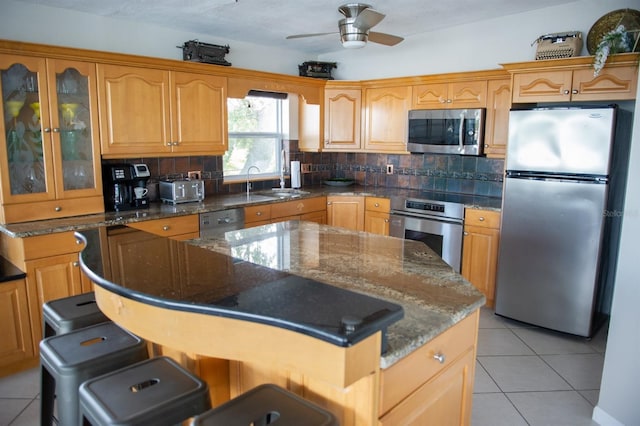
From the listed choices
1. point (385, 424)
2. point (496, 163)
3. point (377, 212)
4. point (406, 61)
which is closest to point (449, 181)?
point (496, 163)

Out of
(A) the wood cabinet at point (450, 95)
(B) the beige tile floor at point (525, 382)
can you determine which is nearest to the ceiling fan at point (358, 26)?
(A) the wood cabinet at point (450, 95)

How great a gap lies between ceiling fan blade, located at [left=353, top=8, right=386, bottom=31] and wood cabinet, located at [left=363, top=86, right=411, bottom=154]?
64.7 inches

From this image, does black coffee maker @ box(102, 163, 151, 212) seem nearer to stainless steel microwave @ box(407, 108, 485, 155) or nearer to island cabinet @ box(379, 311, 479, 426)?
stainless steel microwave @ box(407, 108, 485, 155)

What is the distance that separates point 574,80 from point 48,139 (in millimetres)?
3733

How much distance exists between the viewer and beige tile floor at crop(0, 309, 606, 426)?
2463mm

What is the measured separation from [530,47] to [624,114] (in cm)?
98

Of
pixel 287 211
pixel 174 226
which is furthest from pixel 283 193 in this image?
pixel 174 226

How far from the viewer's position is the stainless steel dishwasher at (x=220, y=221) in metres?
3.69

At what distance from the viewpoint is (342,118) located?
494cm

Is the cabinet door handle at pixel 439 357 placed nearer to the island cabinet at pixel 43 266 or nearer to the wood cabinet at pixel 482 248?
the island cabinet at pixel 43 266

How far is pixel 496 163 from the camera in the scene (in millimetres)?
4305

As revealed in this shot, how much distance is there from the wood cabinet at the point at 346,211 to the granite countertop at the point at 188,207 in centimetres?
7

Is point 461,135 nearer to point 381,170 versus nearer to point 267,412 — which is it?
point 381,170

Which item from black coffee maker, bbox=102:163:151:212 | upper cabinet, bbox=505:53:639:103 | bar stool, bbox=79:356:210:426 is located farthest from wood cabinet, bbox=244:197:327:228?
bar stool, bbox=79:356:210:426
